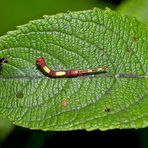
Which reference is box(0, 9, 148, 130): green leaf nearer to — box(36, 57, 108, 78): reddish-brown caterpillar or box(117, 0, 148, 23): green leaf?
box(36, 57, 108, 78): reddish-brown caterpillar

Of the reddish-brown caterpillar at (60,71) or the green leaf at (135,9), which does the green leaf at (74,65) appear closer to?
the reddish-brown caterpillar at (60,71)

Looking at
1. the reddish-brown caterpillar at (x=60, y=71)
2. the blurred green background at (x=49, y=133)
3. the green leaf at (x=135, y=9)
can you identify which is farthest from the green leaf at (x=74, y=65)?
the green leaf at (x=135, y=9)

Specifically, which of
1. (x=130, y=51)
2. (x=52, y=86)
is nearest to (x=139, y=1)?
(x=130, y=51)

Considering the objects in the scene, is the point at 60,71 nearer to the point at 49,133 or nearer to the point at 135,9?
the point at 49,133

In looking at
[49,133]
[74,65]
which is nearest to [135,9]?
[49,133]

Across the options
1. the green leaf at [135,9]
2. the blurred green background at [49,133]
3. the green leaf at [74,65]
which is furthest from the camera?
the green leaf at [135,9]
